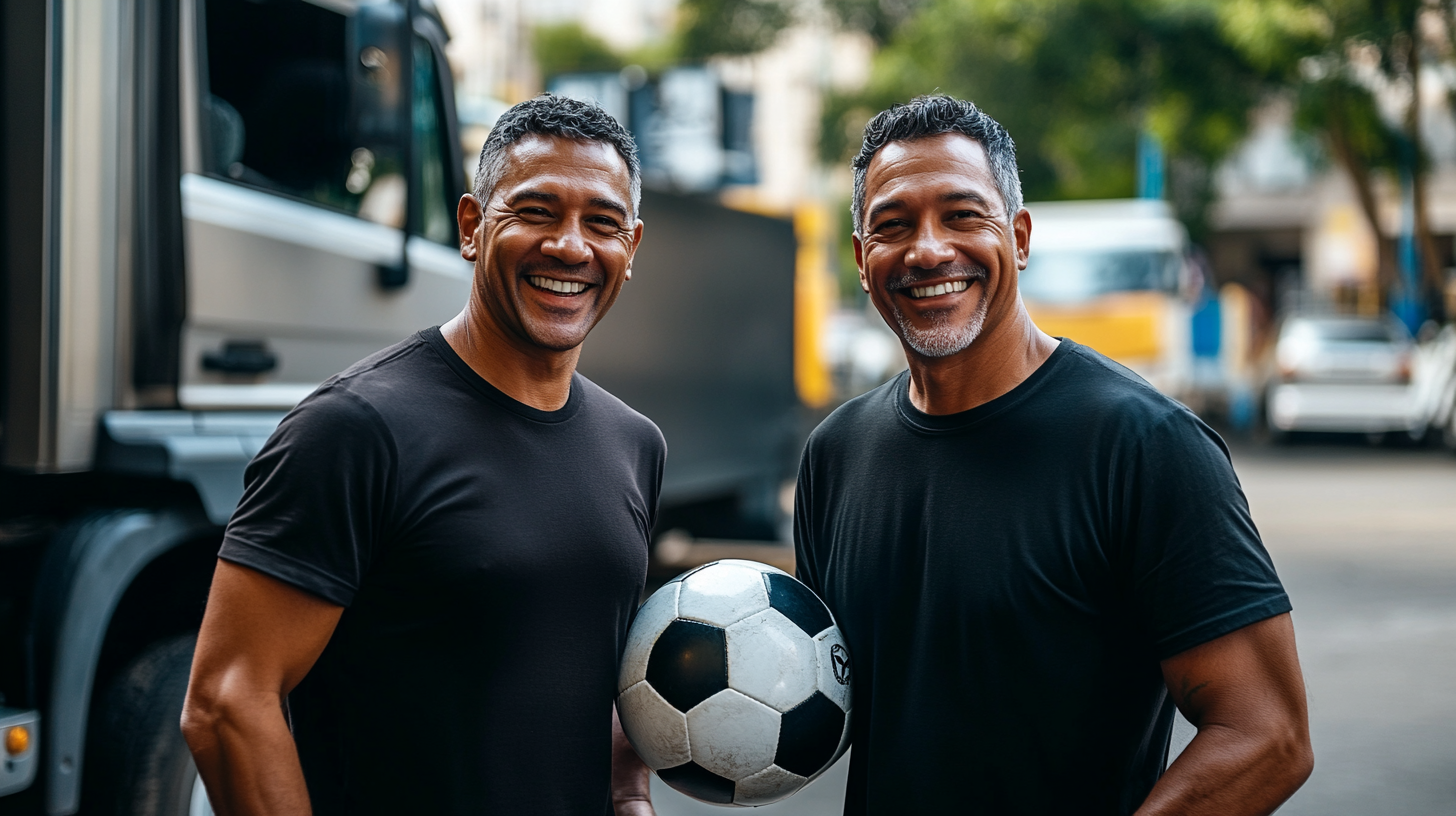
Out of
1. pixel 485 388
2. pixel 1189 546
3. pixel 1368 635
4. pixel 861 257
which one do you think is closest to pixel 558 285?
pixel 485 388

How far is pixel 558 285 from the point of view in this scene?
2.23m

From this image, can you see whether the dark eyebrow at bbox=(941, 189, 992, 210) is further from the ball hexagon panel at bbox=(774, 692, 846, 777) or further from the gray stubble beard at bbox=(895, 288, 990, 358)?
the ball hexagon panel at bbox=(774, 692, 846, 777)

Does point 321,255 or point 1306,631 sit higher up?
point 321,255

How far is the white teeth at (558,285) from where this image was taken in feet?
7.26

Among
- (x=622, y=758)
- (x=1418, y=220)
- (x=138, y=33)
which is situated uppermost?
(x=1418, y=220)

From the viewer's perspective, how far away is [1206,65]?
1928cm

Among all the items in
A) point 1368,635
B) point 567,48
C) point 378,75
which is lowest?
point 1368,635

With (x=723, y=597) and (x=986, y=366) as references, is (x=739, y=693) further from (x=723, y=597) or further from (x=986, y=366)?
(x=986, y=366)

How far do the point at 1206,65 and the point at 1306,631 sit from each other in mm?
13787

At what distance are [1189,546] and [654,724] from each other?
86 centimetres

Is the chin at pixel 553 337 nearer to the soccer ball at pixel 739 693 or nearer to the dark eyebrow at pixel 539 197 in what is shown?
the dark eyebrow at pixel 539 197

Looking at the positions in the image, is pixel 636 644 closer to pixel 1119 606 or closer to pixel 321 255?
pixel 1119 606

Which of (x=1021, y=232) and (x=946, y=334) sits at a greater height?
(x=1021, y=232)

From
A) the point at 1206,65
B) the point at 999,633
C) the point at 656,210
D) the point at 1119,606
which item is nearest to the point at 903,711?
the point at 999,633
